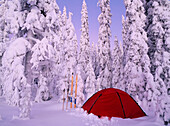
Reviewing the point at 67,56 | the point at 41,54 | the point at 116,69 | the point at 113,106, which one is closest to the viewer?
the point at 113,106

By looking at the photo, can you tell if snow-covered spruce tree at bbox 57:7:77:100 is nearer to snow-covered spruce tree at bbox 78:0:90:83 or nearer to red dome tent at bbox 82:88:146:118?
snow-covered spruce tree at bbox 78:0:90:83

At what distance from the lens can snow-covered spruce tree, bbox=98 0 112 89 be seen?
2405 cm

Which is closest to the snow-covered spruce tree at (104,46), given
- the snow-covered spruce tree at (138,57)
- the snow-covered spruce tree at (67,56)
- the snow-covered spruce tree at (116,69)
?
the snow-covered spruce tree at (116,69)

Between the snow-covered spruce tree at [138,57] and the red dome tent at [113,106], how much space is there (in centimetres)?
466

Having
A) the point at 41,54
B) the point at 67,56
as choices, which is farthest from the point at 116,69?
the point at 41,54

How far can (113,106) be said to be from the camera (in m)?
7.69

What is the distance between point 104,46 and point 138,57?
11162 millimetres

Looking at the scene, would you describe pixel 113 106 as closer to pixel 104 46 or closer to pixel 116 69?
pixel 104 46

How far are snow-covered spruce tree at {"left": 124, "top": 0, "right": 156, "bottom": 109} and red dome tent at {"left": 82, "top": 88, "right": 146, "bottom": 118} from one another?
15.3ft

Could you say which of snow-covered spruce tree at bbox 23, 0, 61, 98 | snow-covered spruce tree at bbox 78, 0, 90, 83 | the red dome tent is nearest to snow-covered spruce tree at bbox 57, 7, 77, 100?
snow-covered spruce tree at bbox 78, 0, 90, 83

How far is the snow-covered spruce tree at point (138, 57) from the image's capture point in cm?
1261

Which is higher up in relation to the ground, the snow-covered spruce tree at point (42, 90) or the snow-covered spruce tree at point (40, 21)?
the snow-covered spruce tree at point (40, 21)

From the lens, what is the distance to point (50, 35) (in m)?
8.88

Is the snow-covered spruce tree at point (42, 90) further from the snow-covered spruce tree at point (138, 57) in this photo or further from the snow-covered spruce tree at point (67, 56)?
the snow-covered spruce tree at point (138, 57)
